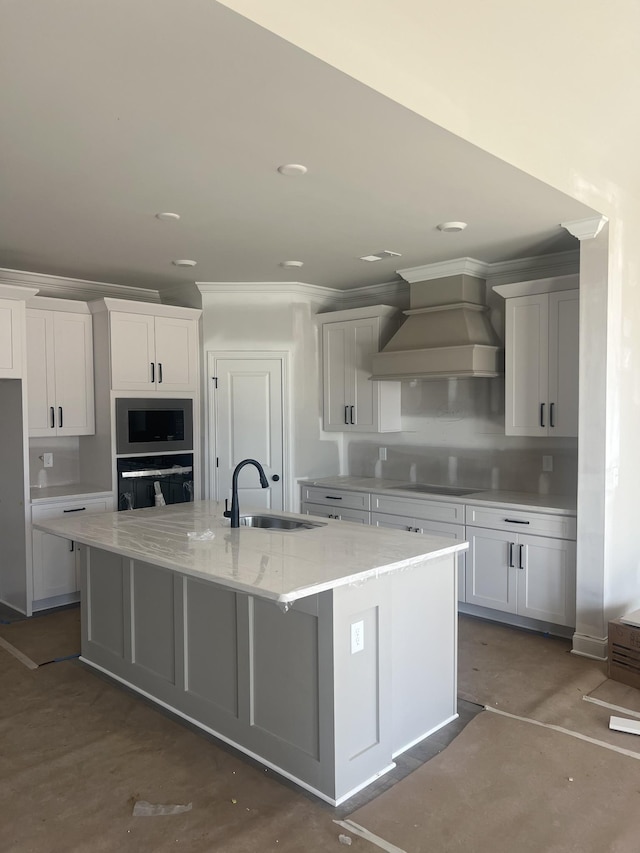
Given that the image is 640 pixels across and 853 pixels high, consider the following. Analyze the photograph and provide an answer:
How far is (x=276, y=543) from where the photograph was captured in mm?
3057

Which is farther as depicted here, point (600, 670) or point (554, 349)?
point (554, 349)

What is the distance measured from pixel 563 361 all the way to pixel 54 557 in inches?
156

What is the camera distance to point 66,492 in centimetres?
501

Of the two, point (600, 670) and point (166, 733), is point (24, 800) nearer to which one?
point (166, 733)

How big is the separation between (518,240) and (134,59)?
2954 mm

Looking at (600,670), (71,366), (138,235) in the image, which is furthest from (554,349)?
(71,366)

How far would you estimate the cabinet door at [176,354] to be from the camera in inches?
212

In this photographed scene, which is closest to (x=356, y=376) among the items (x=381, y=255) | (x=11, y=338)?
(x=381, y=255)

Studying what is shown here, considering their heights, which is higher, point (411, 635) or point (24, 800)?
point (411, 635)

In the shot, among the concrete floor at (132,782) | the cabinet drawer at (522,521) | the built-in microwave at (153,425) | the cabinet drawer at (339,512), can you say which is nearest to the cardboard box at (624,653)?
the cabinet drawer at (522,521)

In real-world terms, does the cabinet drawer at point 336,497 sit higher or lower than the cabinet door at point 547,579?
higher

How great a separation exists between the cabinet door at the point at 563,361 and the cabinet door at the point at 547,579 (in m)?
0.77

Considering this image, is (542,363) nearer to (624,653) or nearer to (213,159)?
(624,653)

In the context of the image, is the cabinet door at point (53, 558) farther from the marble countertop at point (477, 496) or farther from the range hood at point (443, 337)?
the range hood at point (443, 337)
